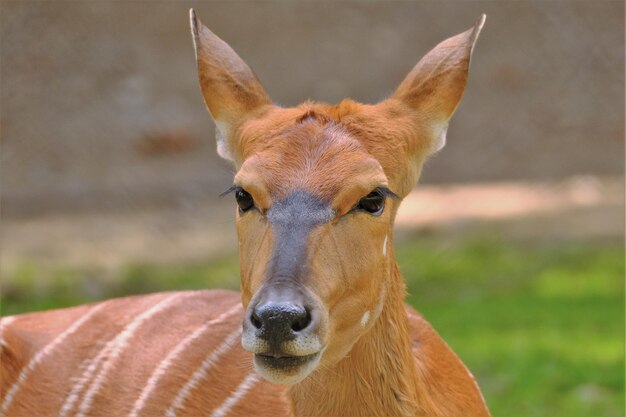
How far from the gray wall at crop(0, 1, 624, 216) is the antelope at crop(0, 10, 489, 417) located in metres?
3.99

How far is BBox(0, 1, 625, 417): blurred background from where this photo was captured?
791 centimetres

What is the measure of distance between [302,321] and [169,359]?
4.17ft

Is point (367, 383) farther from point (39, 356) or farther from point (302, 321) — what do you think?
point (39, 356)

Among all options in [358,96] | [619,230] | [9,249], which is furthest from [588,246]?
[9,249]

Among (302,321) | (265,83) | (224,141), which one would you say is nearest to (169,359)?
(224,141)

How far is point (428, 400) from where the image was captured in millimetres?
3350

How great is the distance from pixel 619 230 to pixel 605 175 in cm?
45

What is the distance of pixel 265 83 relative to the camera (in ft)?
27.2

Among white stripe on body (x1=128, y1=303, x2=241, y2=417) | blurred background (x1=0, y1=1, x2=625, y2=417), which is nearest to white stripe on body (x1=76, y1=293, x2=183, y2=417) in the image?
white stripe on body (x1=128, y1=303, x2=241, y2=417)

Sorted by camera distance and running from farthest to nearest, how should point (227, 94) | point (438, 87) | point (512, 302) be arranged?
point (512, 302), point (227, 94), point (438, 87)

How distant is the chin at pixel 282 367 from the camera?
112 inches

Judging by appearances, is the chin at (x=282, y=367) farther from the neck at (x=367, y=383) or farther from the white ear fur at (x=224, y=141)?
the white ear fur at (x=224, y=141)

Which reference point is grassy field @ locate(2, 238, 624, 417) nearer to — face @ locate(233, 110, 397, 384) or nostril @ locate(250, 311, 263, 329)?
face @ locate(233, 110, 397, 384)

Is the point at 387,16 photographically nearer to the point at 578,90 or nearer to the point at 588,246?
the point at 578,90
